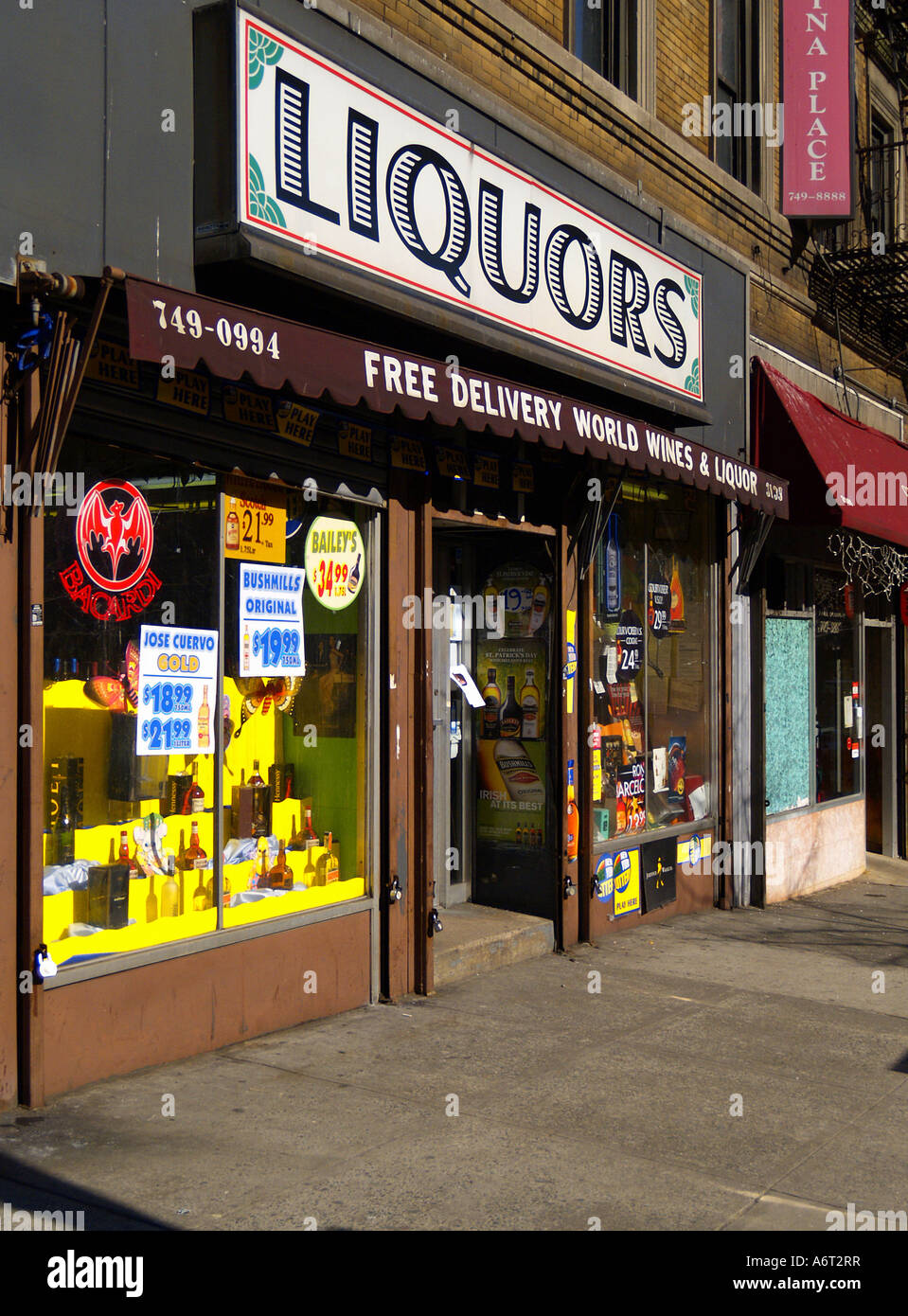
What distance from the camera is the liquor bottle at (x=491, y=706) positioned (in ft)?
30.4

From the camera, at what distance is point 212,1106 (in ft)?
17.2

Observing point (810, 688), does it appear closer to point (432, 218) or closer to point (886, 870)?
point (886, 870)

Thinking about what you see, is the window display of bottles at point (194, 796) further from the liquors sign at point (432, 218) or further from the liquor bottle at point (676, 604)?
the liquor bottle at point (676, 604)

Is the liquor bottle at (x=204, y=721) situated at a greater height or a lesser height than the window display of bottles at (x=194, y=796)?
greater

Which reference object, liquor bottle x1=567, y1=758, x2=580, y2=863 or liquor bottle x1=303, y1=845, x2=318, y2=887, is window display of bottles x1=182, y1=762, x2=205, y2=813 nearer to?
liquor bottle x1=303, y1=845, x2=318, y2=887

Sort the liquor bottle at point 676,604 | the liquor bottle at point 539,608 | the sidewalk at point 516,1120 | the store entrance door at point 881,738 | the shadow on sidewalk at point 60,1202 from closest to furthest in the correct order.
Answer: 1. the shadow on sidewalk at point 60,1202
2. the sidewalk at point 516,1120
3. the liquor bottle at point 539,608
4. the liquor bottle at point 676,604
5. the store entrance door at point 881,738

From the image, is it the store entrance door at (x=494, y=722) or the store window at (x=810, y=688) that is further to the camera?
the store window at (x=810, y=688)

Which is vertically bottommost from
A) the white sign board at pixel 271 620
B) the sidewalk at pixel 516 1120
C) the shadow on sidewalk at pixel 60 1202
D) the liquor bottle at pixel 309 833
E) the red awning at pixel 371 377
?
the sidewalk at pixel 516 1120

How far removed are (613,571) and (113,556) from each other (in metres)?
4.88

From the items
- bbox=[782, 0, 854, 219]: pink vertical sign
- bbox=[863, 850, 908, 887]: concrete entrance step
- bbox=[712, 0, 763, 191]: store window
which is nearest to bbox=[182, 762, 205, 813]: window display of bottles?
bbox=[712, 0, 763, 191]: store window

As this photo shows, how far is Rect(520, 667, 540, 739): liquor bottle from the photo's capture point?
29.9ft

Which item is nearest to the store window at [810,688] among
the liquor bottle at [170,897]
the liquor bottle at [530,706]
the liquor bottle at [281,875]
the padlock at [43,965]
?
the liquor bottle at [530,706]

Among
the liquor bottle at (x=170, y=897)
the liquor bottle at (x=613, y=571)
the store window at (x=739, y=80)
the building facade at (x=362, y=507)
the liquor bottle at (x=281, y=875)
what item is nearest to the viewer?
the building facade at (x=362, y=507)

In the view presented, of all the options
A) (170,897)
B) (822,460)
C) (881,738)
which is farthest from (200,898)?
(881,738)
